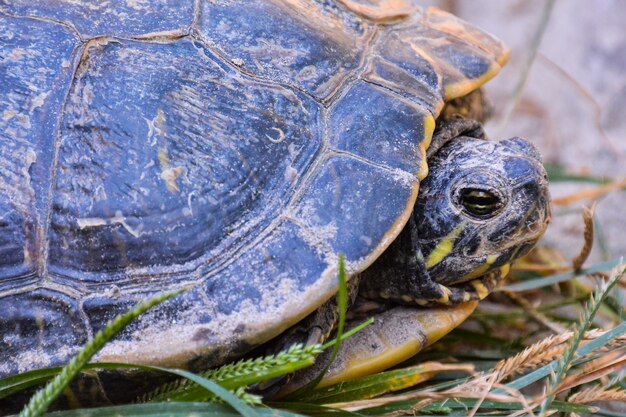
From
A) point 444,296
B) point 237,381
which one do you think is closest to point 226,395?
point 237,381

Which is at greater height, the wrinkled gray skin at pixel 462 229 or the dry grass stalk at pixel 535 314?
the wrinkled gray skin at pixel 462 229

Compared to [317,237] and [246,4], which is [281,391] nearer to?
[317,237]

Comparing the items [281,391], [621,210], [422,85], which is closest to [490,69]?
[422,85]

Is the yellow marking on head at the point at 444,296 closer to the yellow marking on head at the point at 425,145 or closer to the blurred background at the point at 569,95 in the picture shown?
the yellow marking on head at the point at 425,145

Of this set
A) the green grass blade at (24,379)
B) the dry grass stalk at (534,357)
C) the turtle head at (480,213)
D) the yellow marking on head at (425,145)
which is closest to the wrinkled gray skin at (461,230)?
the turtle head at (480,213)

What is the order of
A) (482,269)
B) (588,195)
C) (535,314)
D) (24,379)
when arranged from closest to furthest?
(24,379) < (482,269) < (535,314) < (588,195)

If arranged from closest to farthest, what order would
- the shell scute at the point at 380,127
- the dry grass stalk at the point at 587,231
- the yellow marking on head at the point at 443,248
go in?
1. the shell scute at the point at 380,127
2. the yellow marking on head at the point at 443,248
3. the dry grass stalk at the point at 587,231

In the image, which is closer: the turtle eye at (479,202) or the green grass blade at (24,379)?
the green grass blade at (24,379)

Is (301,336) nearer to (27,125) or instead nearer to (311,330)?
(311,330)
